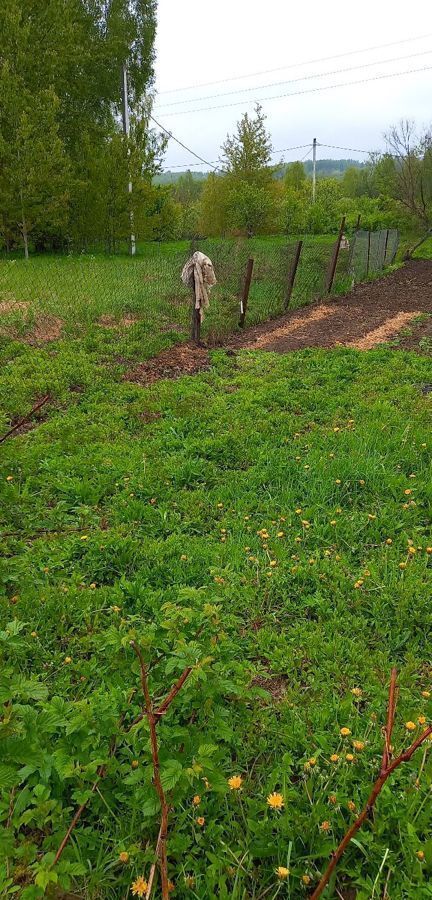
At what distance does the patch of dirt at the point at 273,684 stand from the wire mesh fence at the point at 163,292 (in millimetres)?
6897

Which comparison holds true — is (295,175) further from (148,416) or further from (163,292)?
(148,416)

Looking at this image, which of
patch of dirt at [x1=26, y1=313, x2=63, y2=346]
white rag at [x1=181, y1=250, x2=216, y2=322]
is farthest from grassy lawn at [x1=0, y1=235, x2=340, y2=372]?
white rag at [x1=181, y1=250, x2=216, y2=322]

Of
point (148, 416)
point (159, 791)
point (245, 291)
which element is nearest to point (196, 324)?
point (245, 291)

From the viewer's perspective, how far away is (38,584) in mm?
2902

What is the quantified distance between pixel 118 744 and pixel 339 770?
0.81 m

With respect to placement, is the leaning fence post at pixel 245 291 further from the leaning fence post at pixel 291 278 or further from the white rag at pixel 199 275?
the leaning fence post at pixel 291 278

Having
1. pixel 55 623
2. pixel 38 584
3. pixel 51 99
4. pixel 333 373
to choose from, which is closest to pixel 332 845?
pixel 55 623

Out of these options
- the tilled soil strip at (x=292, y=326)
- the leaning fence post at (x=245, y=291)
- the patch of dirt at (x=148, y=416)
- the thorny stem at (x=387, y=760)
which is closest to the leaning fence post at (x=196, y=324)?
the tilled soil strip at (x=292, y=326)

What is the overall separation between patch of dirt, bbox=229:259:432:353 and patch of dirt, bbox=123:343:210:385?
1.04m

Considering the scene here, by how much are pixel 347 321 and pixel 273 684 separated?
9294mm

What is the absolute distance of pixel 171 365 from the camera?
7.47 meters

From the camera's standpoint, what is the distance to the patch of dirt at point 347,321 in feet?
29.0

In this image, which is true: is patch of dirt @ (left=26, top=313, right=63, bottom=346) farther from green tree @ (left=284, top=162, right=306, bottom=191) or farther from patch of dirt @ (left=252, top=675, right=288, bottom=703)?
green tree @ (left=284, top=162, right=306, bottom=191)

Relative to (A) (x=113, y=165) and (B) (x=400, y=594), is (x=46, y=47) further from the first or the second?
(B) (x=400, y=594)
